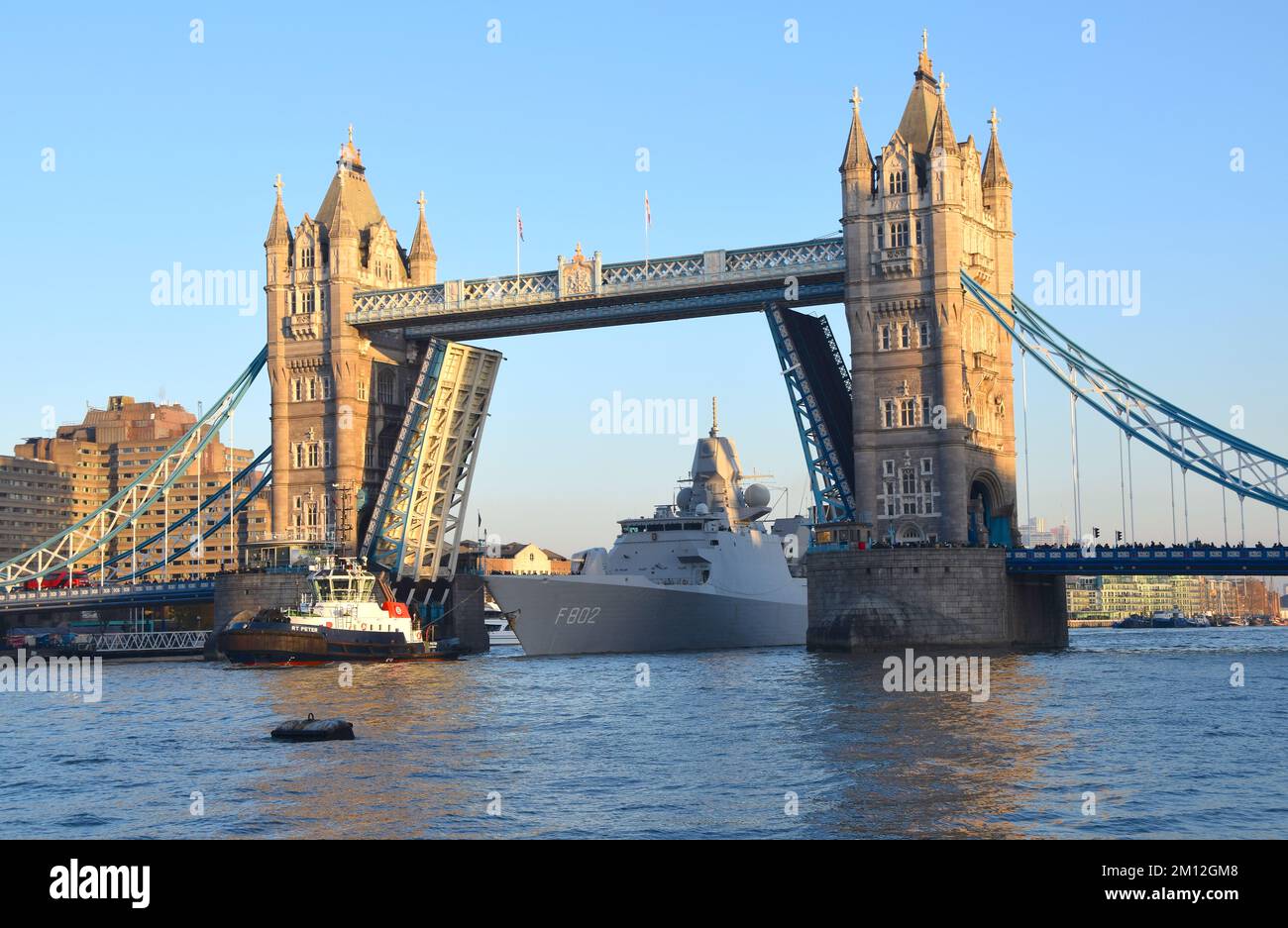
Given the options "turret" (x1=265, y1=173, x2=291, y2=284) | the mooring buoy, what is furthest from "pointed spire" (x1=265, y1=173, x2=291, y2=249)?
the mooring buoy

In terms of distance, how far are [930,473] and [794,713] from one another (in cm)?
3559

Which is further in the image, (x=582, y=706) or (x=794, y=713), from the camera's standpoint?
(x=582, y=706)

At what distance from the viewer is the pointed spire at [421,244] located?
102500 millimetres

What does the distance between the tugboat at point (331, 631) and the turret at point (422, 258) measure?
24.9 meters

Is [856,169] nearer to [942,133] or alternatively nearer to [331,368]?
[942,133]

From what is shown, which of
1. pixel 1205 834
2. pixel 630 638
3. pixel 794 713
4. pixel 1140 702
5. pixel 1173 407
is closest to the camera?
pixel 1205 834

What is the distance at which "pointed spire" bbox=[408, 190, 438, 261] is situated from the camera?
102 metres

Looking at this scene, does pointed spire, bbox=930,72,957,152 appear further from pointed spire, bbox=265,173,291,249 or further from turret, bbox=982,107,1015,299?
pointed spire, bbox=265,173,291,249
